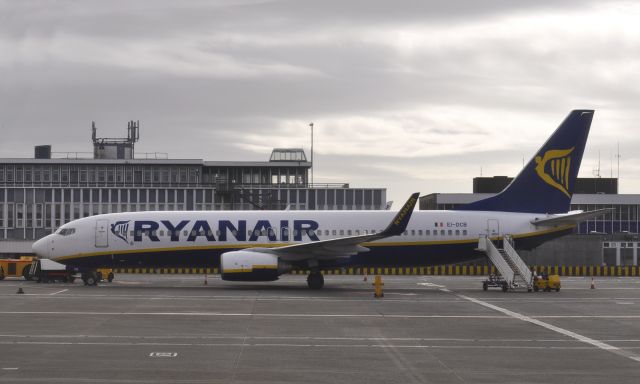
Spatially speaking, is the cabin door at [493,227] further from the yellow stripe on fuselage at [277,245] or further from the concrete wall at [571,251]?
the concrete wall at [571,251]

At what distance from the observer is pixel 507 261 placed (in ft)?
154

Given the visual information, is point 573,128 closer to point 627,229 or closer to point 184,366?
point 184,366

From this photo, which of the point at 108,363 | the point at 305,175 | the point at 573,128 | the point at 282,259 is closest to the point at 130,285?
the point at 282,259

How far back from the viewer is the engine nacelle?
44062 millimetres

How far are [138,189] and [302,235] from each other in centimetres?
3638

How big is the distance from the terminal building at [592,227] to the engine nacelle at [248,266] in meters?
32.8

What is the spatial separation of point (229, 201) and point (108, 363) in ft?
206

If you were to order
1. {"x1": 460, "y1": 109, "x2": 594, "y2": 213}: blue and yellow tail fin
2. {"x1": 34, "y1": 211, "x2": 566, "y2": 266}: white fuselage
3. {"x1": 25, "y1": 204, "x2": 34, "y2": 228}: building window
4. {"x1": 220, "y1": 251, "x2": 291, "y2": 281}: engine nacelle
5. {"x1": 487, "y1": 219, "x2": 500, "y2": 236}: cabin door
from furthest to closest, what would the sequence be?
{"x1": 25, "y1": 204, "x2": 34, "y2": 228}: building window
{"x1": 460, "y1": 109, "x2": 594, "y2": 213}: blue and yellow tail fin
{"x1": 487, "y1": 219, "x2": 500, "y2": 236}: cabin door
{"x1": 34, "y1": 211, "x2": 566, "y2": 266}: white fuselage
{"x1": 220, "y1": 251, "x2": 291, "y2": 281}: engine nacelle

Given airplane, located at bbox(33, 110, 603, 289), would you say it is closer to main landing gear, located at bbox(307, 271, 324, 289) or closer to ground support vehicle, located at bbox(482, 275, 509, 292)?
main landing gear, located at bbox(307, 271, 324, 289)

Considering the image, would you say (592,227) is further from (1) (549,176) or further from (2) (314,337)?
(2) (314,337)

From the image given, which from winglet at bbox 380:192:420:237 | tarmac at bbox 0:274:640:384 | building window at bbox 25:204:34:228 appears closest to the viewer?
tarmac at bbox 0:274:640:384

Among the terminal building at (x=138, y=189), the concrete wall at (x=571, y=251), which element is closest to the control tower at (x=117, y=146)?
the terminal building at (x=138, y=189)

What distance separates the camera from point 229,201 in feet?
272


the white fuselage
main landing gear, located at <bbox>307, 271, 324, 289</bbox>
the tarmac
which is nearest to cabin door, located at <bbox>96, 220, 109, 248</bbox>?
the white fuselage
